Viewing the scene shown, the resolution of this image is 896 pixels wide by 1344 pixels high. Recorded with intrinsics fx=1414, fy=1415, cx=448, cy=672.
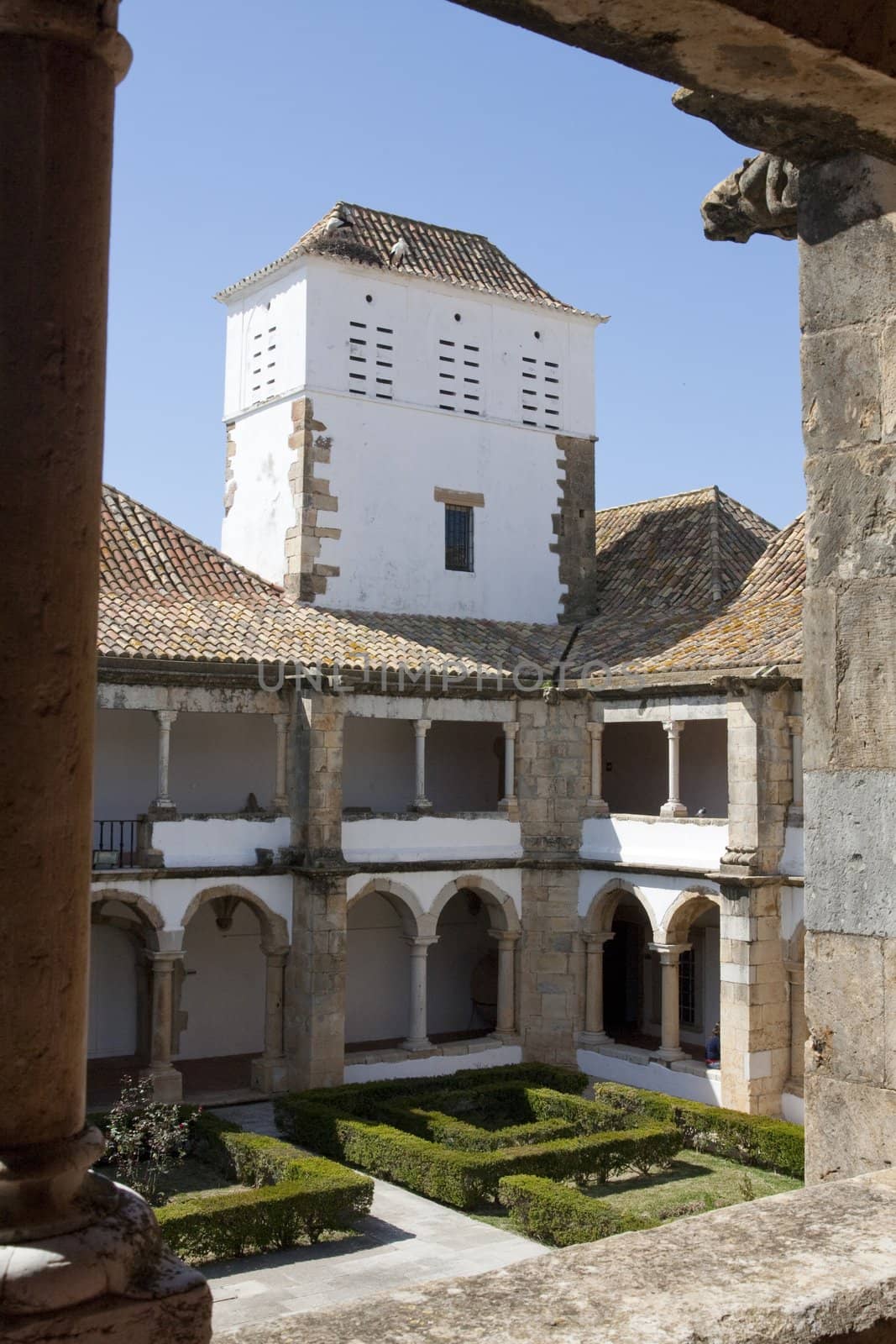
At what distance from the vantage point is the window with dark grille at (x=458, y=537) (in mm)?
21281

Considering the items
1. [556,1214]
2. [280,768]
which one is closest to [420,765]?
[280,768]

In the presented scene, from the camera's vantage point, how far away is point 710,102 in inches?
149

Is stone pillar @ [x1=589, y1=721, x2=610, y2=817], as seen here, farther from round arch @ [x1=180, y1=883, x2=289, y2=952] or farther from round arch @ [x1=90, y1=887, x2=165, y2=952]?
round arch @ [x1=90, y1=887, x2=165, y2=952]

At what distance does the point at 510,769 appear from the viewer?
19781 mm

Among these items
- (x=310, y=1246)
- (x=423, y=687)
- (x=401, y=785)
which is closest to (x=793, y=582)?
(x=423, y=687)

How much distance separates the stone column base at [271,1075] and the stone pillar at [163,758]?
3405 mm

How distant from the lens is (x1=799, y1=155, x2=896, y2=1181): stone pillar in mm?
4281

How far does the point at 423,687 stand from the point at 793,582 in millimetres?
5157

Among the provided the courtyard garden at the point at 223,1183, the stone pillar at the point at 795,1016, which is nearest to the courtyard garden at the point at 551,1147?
the courtyard garden at the point at 223,1183

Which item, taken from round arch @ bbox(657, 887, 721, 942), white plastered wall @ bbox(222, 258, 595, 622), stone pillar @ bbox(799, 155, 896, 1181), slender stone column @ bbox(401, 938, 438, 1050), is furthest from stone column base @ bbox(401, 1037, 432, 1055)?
stone pillar @ bbox(799, 155, 896, 1181)

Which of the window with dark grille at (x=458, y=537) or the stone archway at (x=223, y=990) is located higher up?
the window with dark grille at (x=458, y=537)

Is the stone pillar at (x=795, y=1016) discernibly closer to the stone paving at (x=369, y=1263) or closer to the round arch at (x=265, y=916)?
the stone paving at (x=369, y=1263)

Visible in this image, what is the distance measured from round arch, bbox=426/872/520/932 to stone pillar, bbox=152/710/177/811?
161 inches

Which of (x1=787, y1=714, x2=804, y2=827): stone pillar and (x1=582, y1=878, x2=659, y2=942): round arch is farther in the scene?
(x1=582, y1=878, x2=659, y2=942): round arch
